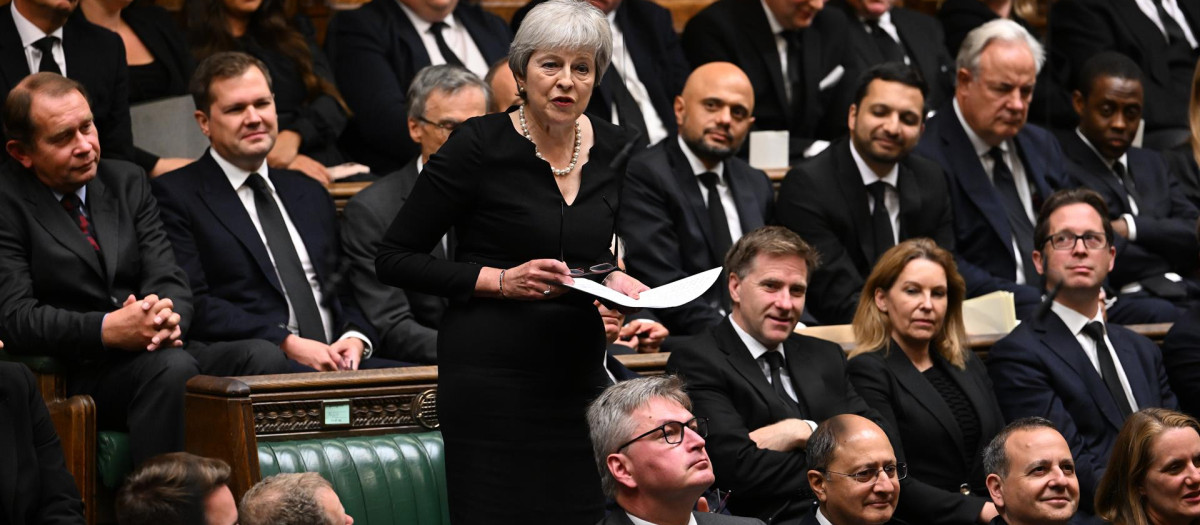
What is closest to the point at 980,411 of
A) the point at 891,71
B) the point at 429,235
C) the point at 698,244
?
the point at 698,244

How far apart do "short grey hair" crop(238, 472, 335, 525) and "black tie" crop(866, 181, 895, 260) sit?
2.18 m

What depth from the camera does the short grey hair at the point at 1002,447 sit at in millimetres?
3279

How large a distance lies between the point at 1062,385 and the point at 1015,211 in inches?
39.8

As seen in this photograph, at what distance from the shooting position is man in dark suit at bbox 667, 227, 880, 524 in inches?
130

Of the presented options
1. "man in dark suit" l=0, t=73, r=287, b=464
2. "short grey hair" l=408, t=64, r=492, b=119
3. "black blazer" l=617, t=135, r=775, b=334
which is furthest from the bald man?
"man in dark suit" l=0, t=73, r=287, b=464

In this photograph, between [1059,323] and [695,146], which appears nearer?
[1059,323]

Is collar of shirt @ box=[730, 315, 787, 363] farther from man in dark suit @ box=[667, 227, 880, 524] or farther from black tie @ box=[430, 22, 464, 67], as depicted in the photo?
black tie @ box=[430, 22, 464, 67]

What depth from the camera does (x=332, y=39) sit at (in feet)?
16.0

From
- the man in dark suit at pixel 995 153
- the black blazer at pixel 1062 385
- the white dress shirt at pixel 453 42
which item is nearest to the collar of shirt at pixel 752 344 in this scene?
the black blazer at pixel 1062 385

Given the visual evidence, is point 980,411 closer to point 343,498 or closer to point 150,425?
point 343,498

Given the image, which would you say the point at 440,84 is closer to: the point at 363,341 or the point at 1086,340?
the point at 363,341

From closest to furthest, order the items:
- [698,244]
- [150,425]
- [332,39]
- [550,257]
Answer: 1. [550,257]
2. [150,425]
3. [698,244]
4. [332,39]

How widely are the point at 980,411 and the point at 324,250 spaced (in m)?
1.65

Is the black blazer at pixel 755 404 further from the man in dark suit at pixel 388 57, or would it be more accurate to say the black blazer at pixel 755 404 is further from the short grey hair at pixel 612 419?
the man in dark suit at pixel 388 57
